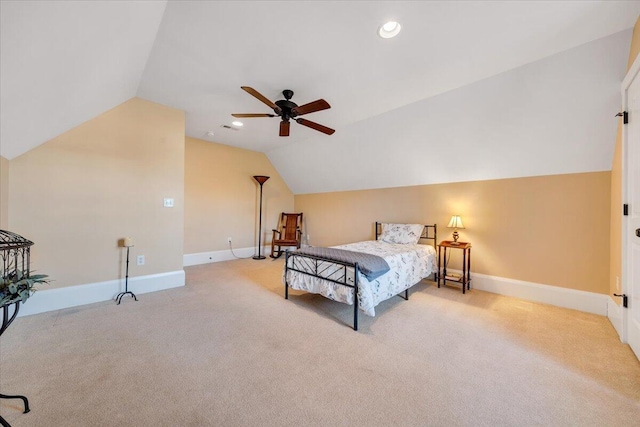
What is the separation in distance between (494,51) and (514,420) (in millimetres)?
2861

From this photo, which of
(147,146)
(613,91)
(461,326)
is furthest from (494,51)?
(147,146)

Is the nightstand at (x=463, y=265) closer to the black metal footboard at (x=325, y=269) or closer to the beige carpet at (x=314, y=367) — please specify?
the beige carpet at (x=314, y=367)

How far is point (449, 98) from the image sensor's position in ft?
9.87

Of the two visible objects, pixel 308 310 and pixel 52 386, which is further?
pixel 308 310

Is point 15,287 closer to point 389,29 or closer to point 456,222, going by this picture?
point 389,29

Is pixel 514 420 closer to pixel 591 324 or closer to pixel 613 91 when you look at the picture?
pixel 591 324

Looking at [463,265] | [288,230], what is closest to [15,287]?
[463,265]

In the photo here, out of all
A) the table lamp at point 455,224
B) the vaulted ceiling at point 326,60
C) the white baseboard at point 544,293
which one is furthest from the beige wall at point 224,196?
the white baseboard at point 544,293

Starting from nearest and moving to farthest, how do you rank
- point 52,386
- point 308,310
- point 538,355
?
point 52,386 < point 538,355 < point 308,310

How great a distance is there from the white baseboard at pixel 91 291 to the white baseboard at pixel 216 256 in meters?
1.51

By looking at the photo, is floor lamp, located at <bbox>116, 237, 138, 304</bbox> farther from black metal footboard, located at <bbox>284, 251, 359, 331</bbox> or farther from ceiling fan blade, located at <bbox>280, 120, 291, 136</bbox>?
ceiling fan blade, located at <bbox>280, 120, 291, 136</bbox>

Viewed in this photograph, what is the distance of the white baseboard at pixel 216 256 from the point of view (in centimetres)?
508

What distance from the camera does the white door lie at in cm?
193

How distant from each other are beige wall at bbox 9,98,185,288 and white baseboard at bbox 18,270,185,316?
0.08m
